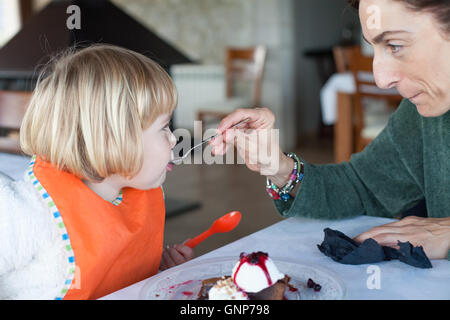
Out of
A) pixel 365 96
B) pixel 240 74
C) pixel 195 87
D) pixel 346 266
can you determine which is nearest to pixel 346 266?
pixel 346 266

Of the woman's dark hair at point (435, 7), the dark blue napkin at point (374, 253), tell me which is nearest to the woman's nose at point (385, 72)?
the woman's dark hair at point (435, 7)

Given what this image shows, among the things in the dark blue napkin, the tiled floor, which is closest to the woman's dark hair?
the dark blue napkin

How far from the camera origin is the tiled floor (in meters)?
2.94

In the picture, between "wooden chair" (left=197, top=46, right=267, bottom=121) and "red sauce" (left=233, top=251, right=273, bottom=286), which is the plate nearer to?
"red sauce" (left=233, top=251, right=273, bottom=286)

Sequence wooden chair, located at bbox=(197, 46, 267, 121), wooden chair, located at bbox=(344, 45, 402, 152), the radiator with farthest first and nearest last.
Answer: the radiator, wooden chair, located at bbox=(197, 46, 267, 121), wooden chair, located at bbox=(344, 45, 402, 152)

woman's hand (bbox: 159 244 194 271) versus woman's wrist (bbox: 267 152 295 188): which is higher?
woman's wrist (bbox: 267 152 295 188)

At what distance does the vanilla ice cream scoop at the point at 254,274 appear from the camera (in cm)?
70

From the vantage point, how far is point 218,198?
3.68 m

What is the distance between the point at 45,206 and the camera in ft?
2.85

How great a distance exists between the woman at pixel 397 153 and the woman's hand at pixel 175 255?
0.23 meters

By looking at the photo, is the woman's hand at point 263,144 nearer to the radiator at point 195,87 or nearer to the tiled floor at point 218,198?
the tiled floor at point 218,198

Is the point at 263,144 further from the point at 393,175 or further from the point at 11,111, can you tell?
the point at 11,111

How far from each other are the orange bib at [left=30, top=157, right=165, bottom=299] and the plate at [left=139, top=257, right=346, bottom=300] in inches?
6.2

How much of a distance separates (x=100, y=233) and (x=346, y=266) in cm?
42
